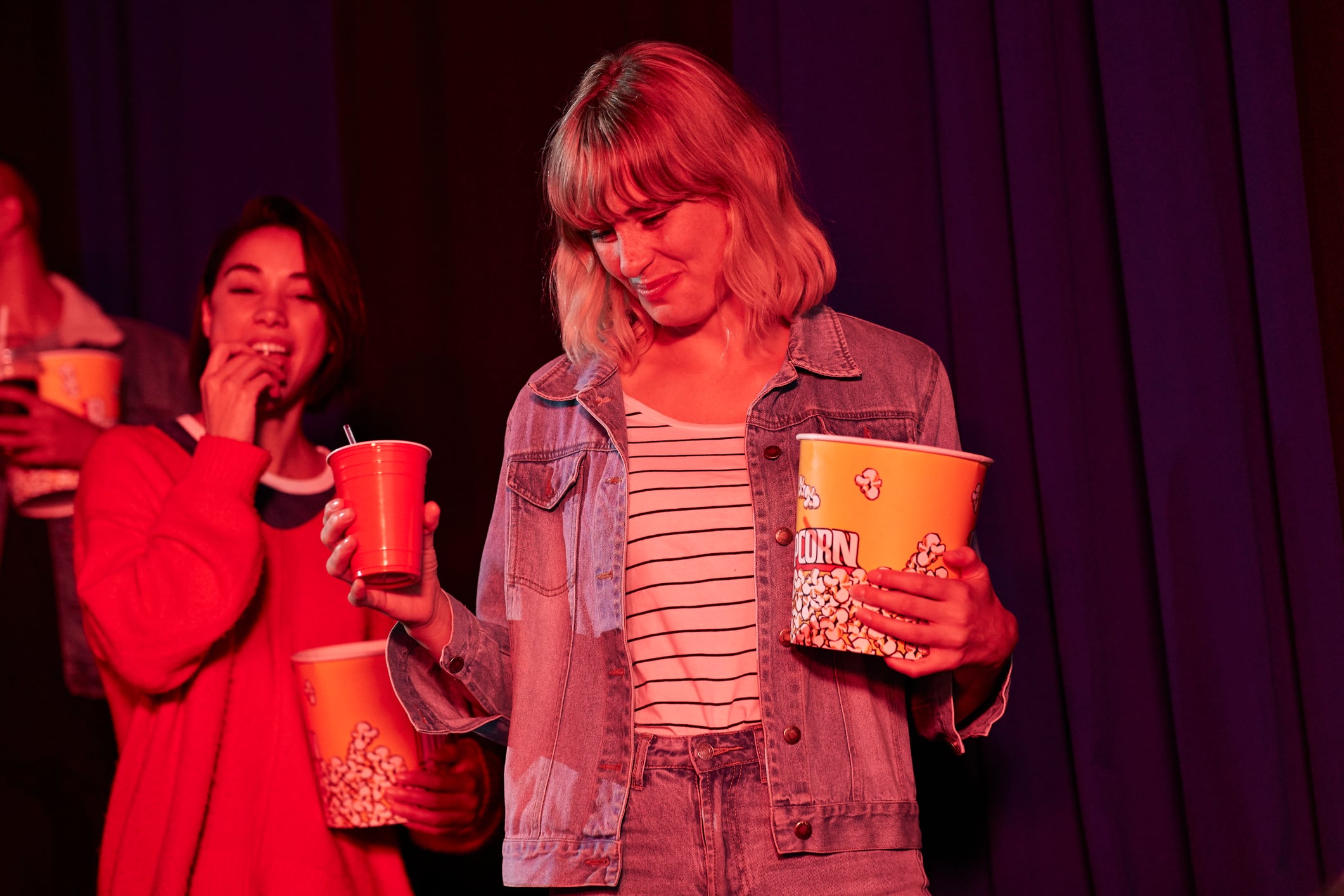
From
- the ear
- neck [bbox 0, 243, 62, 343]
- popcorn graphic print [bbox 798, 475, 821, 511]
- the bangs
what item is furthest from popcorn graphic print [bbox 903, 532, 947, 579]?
the ear

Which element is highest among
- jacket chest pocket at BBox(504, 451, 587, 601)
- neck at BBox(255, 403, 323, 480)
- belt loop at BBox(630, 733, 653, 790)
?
neck at BBox(255, 403, 323, 480)

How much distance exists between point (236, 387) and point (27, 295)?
2.90ft

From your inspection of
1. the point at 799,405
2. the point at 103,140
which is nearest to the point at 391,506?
the point at 799,405

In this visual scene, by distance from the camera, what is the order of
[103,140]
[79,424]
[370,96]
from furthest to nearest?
[103,140] → [370,96] → [79,424]

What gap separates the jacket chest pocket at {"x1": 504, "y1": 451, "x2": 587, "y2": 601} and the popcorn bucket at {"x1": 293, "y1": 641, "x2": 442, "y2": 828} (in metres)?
0.33

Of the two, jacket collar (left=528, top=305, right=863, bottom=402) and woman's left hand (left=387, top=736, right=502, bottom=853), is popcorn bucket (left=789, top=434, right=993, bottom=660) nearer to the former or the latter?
jacket collar (left=528, top=305, right=863, bottom=402)

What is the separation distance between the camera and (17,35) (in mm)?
2957

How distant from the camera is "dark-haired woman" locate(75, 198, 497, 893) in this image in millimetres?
1801

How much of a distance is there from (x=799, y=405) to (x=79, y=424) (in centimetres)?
137

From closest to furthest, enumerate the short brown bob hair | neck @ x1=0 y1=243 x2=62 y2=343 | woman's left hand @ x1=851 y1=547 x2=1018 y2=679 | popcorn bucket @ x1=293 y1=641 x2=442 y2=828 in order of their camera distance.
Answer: woman's left hand @ x1=851 y1=547 x2=1018 y2=679, popcorn bucket @ x1=293 y1=641 x2=442 y2=828, the short brown bob hair, neck @ x1=0 y1=243 x2=62 y2=343

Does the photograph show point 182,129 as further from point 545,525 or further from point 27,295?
point 545,525

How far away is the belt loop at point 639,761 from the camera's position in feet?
4.46

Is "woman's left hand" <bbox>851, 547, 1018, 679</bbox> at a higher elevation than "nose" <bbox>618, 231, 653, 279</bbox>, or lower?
lower

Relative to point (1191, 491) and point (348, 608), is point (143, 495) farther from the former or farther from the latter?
point (1191, 491)
